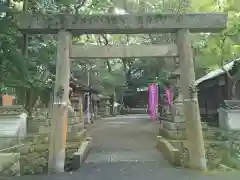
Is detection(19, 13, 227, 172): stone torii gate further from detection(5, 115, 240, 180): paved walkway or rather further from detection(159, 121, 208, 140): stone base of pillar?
detection(159, 121, 208, 140): stone base of pillar

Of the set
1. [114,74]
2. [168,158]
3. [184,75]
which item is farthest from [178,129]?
[114,74]

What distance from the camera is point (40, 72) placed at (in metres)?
15.6

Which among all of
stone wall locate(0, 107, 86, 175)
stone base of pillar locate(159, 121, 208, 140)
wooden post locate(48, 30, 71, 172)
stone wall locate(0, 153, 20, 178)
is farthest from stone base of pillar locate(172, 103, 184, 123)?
stone wall locate(0, 153, 20, 178)

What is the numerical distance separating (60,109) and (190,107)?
3.43 meters

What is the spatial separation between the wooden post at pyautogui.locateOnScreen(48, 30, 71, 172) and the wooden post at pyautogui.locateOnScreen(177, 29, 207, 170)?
10.3 ft

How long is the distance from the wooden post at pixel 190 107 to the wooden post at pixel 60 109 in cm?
313

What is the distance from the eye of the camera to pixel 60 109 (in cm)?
881

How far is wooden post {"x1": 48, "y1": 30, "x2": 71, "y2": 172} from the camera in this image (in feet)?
28.2

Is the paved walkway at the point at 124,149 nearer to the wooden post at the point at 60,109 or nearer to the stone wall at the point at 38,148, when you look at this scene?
the stone wall at the point at 38,148

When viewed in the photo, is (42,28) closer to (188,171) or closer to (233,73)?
(188,171)

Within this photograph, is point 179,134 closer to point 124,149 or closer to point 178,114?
point 178,114

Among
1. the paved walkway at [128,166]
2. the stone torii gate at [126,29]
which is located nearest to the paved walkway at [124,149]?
the paved walkway at [128,166]

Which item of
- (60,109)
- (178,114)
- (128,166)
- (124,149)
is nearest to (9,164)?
(60,109)

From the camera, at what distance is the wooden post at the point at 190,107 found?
870 centimetres
